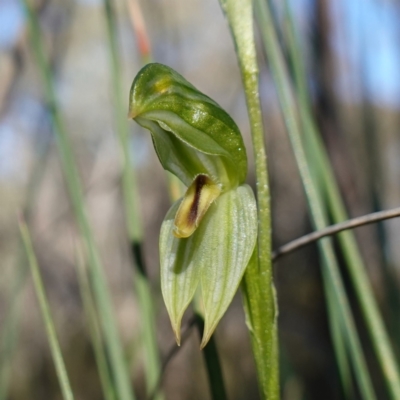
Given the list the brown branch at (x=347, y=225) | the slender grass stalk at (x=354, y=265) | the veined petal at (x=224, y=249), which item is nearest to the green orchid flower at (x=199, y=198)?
the veined petal at (x=224, y=249)

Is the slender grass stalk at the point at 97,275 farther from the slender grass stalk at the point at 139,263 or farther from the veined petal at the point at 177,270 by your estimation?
the veined petal at the point at 177,270

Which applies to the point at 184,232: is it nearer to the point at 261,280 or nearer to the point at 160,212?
the point at 261,280

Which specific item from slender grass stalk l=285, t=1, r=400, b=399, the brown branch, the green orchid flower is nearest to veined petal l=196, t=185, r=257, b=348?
the green orchid flower

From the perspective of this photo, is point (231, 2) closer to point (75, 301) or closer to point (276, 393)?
point (276, 393)

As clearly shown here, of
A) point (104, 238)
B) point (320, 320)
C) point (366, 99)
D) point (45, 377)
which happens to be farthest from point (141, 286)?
point (104, 238)

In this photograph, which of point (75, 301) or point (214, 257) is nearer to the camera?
point (214, 257)

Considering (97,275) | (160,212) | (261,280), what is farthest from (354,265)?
(160,212)
